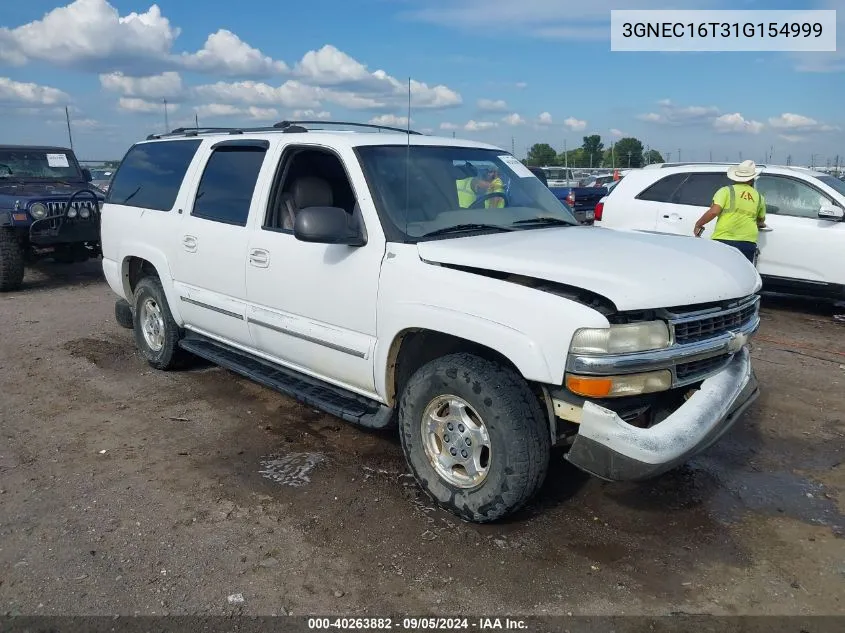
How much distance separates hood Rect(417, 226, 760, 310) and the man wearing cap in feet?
13.1

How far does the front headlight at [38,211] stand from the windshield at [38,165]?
67.1 inches

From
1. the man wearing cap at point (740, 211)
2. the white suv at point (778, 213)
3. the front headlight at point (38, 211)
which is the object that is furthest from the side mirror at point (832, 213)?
the front headlight at point (38, 211)

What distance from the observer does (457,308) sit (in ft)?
10.8

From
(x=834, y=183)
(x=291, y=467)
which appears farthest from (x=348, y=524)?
(x=834, y=183)

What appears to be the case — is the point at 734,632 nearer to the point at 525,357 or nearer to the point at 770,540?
the point at 770,540

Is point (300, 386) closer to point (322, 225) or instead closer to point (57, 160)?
point (322, 225)

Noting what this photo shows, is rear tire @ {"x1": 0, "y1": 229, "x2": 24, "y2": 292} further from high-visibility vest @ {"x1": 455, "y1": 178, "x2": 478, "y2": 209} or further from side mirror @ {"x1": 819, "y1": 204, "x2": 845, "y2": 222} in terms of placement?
side mirror @ {"x1": 819, "y1": 204, "x2": 845, "y2": 222}

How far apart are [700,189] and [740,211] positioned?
1418 millimetres

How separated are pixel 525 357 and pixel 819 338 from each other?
5.63 meters

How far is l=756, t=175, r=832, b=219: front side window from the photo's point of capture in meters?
8.16

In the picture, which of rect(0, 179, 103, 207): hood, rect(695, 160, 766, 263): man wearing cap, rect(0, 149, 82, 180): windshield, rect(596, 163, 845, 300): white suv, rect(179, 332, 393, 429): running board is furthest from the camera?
rect(0, 149, 82, 180): windshield

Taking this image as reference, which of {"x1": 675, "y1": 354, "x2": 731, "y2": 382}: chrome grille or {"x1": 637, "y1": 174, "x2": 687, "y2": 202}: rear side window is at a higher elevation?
{"x1": 637, "y1": 174, "x2": 687, "y2": 202}: rear side window

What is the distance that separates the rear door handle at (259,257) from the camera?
439cm

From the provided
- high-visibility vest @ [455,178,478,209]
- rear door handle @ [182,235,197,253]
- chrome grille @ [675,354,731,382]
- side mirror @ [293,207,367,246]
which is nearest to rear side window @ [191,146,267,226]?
rear door handle @ [182,235,197,253]
